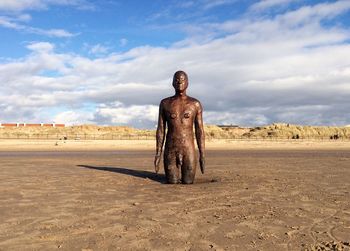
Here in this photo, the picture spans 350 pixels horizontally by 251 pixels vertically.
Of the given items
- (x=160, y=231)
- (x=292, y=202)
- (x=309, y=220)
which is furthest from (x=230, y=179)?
(x=160, y=231)

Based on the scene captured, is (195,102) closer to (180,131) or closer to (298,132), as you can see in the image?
(180,131)

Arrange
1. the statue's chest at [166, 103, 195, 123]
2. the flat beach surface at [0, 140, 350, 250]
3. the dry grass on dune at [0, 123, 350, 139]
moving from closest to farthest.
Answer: the flat beach surface at [0, 140, 350, 250] < the statue's chest at [166, 103, 195, 123] < the dry grass on dune at [0, 123, 350, 139]

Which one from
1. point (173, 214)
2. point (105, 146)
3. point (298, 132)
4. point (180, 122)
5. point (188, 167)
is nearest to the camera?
point (173, 214)

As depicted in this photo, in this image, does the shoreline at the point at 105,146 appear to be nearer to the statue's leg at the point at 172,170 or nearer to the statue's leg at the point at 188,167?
the statue's leg at the point at 172,170

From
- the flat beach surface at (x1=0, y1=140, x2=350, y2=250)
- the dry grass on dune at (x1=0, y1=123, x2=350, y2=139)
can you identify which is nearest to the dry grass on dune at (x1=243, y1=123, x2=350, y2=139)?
the dry grass on dune at (x1=0, y1=123, x2=350, y2=139)

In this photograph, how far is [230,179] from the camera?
1080 cm

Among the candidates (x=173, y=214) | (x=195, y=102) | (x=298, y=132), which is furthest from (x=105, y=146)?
(x=298, y=132)

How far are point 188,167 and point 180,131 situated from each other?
0.88 meters

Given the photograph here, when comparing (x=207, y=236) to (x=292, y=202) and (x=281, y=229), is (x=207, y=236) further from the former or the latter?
(x=292, y=202)

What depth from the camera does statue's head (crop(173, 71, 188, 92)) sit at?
33.7 feet

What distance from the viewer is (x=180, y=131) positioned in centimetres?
1018

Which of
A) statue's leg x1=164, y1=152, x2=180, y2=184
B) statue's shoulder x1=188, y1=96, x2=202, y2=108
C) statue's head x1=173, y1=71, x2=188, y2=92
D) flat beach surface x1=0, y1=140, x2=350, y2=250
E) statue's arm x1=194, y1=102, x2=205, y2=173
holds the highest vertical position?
statue's head x1=173, y1=71, x2=188, y2=92

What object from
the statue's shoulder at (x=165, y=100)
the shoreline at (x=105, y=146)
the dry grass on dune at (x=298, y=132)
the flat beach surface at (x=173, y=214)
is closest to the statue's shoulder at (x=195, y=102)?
the statue's shoulder at (x=165, y=100)

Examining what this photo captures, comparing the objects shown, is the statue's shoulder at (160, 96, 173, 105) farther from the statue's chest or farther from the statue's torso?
the statue's chest
